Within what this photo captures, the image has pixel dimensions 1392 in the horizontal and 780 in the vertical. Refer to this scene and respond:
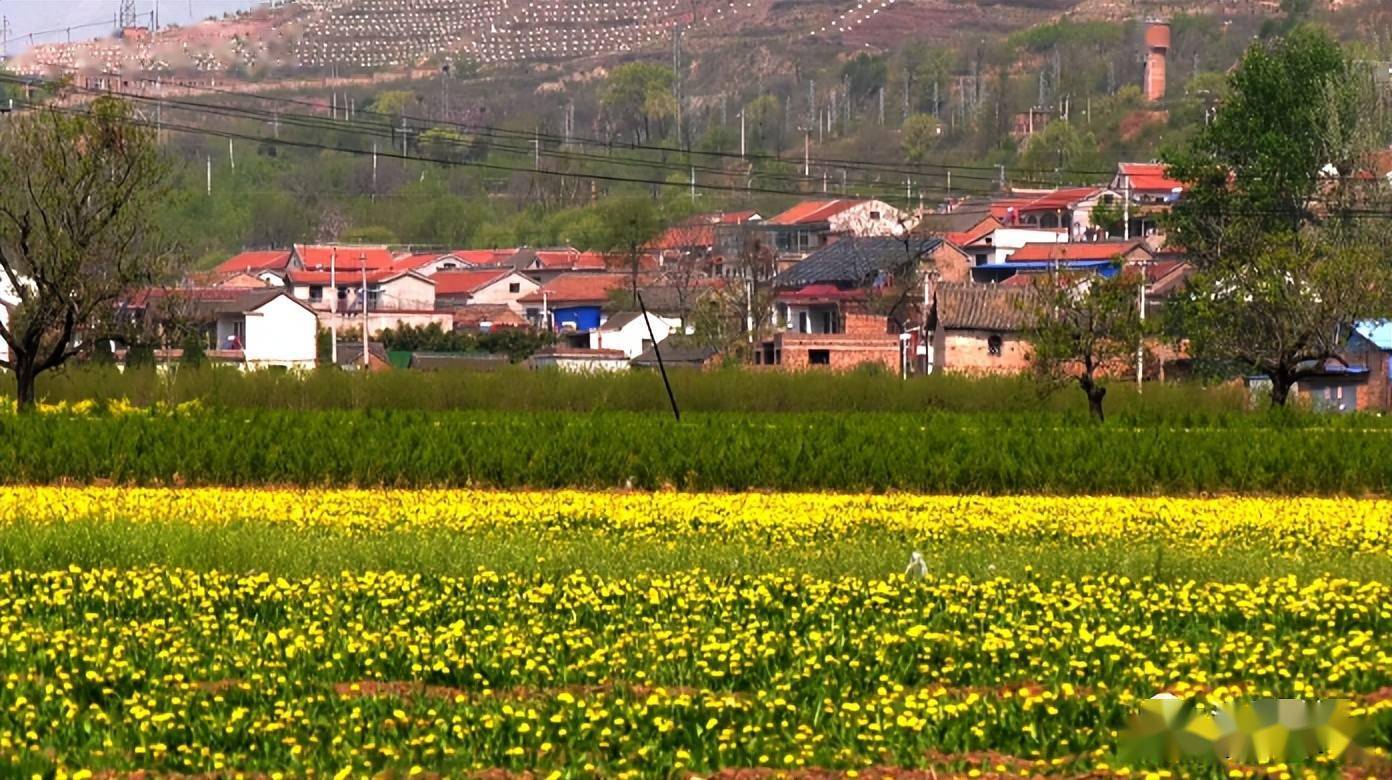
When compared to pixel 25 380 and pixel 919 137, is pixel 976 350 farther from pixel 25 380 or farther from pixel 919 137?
pixel 919 137

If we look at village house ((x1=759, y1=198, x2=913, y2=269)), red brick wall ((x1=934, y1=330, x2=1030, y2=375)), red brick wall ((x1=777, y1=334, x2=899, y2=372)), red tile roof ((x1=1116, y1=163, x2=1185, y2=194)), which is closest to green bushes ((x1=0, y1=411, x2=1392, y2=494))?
red brick wall ((x1=934, y1=330, x2=1030, y2=375))

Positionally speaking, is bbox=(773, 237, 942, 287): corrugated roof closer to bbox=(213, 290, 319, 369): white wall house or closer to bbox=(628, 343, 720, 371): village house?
bbox=(628, 343, 720, 371): village house

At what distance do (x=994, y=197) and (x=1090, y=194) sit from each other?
2061cm

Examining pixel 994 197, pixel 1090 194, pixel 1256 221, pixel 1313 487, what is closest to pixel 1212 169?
pixel 1256 221

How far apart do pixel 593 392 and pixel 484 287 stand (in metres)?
55.3

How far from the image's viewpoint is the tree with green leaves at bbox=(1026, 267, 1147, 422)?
1706 inches

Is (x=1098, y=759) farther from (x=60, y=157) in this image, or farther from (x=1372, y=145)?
(x=1372, y=145)

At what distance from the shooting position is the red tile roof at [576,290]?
96.2 meters

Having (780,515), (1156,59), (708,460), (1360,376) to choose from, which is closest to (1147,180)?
(1360,376)

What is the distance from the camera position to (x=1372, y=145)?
6975 centimetres

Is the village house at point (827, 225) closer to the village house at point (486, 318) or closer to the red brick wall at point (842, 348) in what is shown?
the village house at point (486, 318)

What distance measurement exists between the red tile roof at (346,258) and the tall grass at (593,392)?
54.5 metres

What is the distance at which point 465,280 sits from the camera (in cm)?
10388
